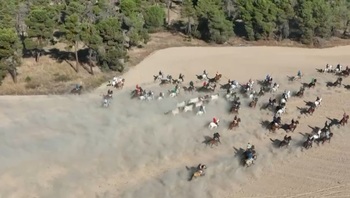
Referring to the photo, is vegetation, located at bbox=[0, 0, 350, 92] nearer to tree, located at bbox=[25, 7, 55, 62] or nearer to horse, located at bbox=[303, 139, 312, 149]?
tree, located at bbox=[25, 7, 55, 62]

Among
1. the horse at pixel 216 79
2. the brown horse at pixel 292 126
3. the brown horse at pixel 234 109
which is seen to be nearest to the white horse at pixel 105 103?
the brown horse at pixel 234 109

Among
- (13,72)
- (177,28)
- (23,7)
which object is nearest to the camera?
(13,72)

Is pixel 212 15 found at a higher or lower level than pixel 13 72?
higher

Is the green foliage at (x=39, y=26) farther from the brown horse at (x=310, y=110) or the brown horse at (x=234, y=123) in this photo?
the brown horse at (x=310, y=110)

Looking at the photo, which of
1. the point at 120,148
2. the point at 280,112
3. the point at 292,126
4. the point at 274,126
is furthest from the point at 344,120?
the point at 120,148

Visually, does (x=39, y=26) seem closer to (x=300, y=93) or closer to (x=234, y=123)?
(x=234, y=123)

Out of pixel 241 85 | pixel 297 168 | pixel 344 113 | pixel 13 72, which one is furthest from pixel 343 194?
pixel 13 72

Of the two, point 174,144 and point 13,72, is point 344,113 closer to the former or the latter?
point 174,144
